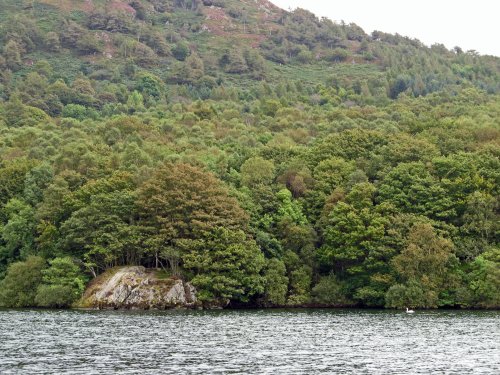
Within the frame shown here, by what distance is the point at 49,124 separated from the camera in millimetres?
174750

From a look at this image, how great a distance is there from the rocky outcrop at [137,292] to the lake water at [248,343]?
1009 cm

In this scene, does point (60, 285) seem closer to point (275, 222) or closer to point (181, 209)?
point (181, 209)

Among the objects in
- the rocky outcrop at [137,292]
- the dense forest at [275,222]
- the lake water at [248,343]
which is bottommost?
the lake water at [248,343]

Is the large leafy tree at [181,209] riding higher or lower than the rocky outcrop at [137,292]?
higher

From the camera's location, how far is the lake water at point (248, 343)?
55072 millimetres

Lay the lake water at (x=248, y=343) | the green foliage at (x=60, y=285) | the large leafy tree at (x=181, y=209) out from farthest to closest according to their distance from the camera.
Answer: the large leafy tree at (x=181, y=209), the green foliage at (x=60, y=285), the lake water at (x=248, y=343)

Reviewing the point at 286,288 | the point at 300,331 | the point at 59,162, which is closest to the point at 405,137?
the point at 286,288

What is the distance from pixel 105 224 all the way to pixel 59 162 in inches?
865

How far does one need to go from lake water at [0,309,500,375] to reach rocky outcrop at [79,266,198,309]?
10.1 m

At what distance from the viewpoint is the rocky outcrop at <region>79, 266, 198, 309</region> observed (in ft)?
352

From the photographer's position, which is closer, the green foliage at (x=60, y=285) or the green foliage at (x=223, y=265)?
the green foliage at (x=223, y=265)

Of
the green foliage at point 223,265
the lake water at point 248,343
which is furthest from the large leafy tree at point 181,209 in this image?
the lake water at point 248,343

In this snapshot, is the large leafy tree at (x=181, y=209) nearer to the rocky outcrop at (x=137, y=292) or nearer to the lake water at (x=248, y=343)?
the rocky outcrop at (x=137, y=292)

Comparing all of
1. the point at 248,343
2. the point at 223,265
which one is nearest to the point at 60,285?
the point at 223,265
